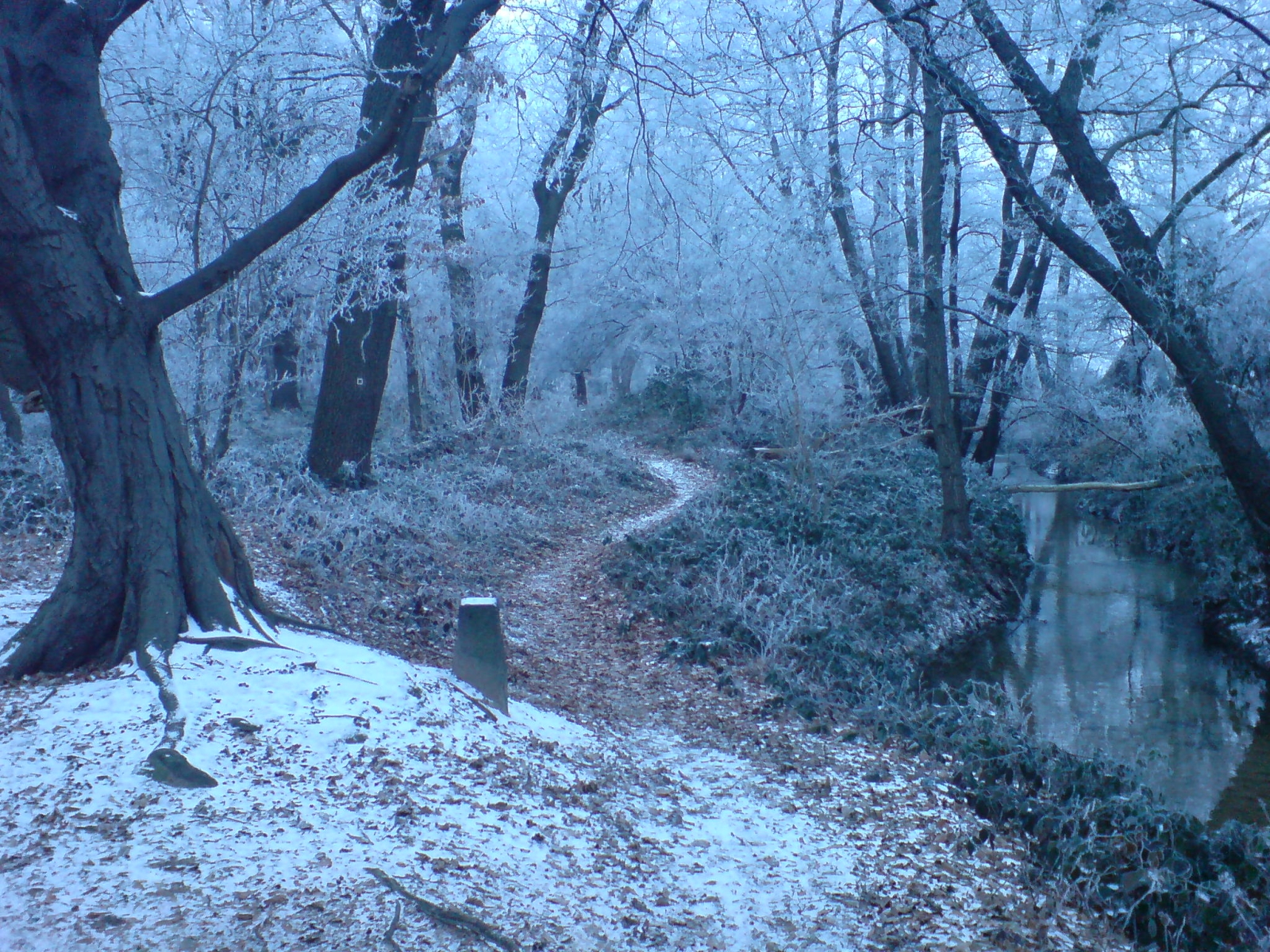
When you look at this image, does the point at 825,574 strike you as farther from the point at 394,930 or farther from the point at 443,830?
the point at 394,930

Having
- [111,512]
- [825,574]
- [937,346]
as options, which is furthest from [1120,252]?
[111,512]

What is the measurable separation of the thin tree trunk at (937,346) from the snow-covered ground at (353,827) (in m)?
7.97

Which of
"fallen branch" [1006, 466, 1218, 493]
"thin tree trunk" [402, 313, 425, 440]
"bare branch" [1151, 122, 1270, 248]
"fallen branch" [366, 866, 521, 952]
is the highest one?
"bare branch" [1151, 122, 1270, 248]

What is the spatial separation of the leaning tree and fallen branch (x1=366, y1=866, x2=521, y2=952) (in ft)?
6.35

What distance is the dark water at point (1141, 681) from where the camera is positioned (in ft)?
24.2

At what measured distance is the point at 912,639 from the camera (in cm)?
1030

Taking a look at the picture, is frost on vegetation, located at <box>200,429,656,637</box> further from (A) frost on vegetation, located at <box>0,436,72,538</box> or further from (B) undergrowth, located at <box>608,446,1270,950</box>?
(B) undergrowth, located at <box>608,446,1270,950</box>

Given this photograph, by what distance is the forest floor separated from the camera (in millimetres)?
3301

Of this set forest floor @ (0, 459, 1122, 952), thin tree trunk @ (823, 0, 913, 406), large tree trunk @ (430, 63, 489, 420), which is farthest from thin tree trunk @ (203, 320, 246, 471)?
thin tree trunk @ (823, 0, 913, 406)

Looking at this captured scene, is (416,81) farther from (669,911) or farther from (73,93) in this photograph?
(669,911)

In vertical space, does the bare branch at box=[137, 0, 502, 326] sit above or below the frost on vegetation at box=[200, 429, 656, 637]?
above

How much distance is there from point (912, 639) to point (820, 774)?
487 centimetres

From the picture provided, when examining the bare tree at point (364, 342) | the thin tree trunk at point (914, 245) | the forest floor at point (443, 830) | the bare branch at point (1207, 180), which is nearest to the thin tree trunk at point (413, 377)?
the bare tree at point (364, 342)

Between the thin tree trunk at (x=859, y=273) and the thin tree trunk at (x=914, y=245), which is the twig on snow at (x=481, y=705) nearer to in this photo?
the thin tree trunk at (x=914, y=245)
